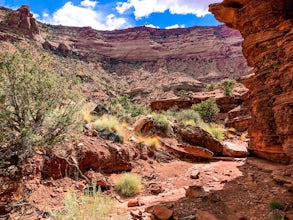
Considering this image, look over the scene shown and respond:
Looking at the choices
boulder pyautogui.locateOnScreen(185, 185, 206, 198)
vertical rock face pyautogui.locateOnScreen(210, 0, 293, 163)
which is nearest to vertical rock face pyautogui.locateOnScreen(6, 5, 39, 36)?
vertical rock face pyautogui.locateOnScreen(210, 0, 293, 163)

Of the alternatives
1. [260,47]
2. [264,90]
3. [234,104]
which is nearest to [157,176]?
[264,90]

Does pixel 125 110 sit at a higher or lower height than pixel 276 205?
higher

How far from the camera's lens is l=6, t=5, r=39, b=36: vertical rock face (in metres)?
47.2

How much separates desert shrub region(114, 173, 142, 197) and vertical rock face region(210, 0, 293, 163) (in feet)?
11.8

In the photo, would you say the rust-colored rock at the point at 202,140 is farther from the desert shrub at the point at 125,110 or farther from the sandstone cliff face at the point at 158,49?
the sandstone cliff face at the point at 158,49

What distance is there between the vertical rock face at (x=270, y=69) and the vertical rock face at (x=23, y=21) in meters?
49.3

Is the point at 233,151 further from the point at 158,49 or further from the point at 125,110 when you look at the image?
the point at 158,49

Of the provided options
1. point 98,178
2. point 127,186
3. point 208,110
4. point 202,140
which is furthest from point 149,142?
point 208,110

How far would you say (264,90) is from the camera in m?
6.79

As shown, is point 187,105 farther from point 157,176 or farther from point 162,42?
point 162,42

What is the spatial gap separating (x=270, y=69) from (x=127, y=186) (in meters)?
4.85

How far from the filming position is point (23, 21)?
160 feet

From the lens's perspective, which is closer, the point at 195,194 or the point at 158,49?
the point at 195,194

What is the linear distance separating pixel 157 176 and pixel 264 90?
3.94m
